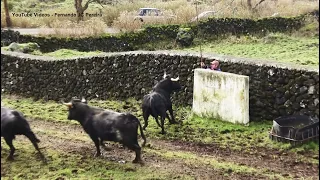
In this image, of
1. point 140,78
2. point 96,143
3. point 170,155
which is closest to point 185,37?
point 140,78

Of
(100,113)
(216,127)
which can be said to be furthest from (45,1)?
(216,127)

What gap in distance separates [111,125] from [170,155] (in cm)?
149

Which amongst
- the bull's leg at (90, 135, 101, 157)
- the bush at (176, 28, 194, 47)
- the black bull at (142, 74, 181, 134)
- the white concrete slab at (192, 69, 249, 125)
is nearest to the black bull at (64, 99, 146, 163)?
the bull's leg at (90, 135, 101, 157)

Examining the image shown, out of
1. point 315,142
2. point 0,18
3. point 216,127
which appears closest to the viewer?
point 315,142

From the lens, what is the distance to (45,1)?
395 centimetres

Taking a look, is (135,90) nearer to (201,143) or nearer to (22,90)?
(201,143)

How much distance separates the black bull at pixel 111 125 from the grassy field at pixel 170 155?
0.34 meters

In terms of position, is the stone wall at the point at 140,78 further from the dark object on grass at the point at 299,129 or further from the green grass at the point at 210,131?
the green grass at the point at 210,131

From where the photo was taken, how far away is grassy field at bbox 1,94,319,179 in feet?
21.3

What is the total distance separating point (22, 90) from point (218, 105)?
6.21m

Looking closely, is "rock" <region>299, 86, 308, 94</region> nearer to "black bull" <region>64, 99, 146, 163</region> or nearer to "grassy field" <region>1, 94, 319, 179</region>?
"grassy field" <region>1, 94, 319, 179</region>

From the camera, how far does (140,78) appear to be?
1238 cm

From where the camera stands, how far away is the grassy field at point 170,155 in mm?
6492

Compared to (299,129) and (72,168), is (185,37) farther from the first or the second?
(299,129)
